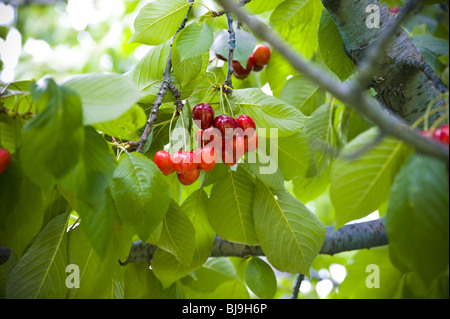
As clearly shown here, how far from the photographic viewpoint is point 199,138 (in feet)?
2.74

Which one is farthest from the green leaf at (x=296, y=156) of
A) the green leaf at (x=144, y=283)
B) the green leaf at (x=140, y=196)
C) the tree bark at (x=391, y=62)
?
the green leaf at (x=144, y=283)

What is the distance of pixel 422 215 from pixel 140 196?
0.41 meters

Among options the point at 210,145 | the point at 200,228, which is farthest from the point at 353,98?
the point at 200,228

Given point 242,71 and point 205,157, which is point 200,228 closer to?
point 205,157

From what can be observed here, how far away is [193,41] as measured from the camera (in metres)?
0.88

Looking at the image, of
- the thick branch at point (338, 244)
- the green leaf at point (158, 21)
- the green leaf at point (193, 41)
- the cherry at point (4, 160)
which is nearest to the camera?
the cherry at point (4, 160)

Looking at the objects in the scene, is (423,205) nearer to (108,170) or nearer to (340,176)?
(340,176)

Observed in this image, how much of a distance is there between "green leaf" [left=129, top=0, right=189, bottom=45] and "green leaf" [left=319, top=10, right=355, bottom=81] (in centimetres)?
36

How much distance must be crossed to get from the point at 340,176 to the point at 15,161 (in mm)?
522

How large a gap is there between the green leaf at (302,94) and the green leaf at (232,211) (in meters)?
0.47

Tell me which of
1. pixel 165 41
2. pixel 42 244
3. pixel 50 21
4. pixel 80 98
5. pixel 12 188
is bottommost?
pixel 42 244

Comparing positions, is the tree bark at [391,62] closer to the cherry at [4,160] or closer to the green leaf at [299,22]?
the green leaf at [299,22]

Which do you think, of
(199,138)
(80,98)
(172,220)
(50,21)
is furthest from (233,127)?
(50,21)

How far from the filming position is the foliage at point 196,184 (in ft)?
1.65
